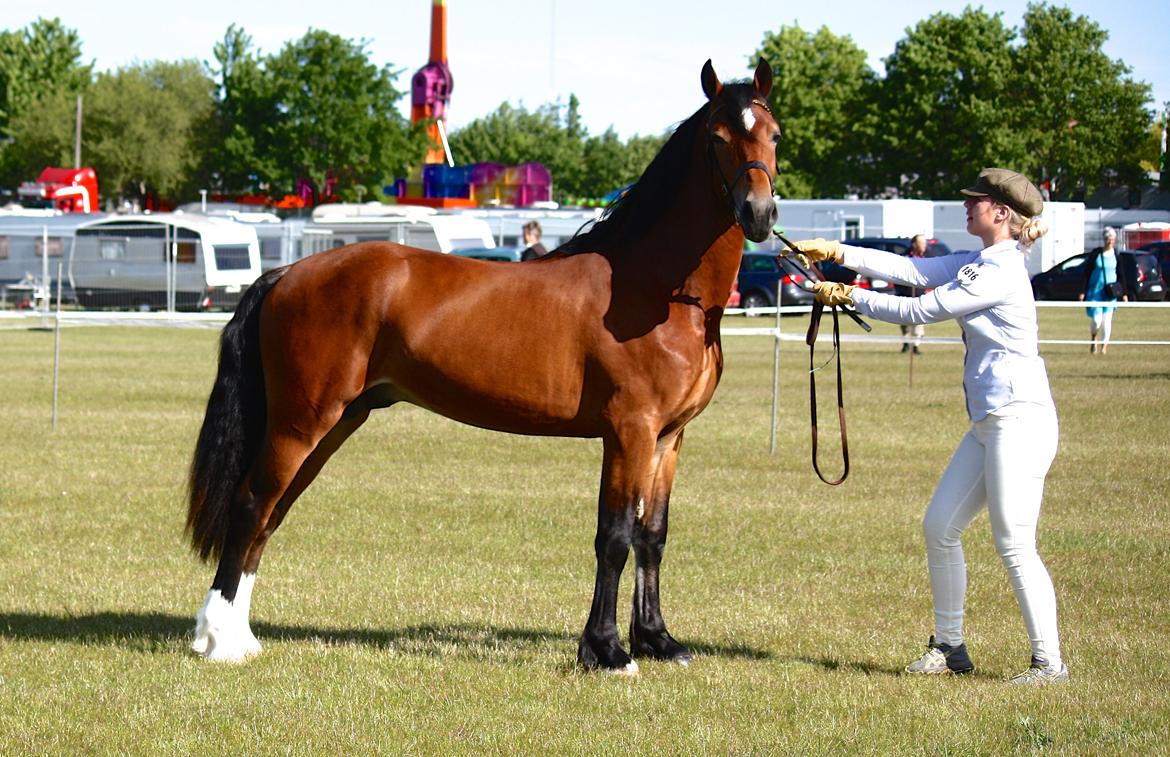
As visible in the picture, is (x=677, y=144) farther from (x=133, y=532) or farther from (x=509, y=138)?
(x=509, y=138)

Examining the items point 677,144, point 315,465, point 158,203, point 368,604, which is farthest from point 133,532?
point 158,203

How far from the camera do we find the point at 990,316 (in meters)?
5.73

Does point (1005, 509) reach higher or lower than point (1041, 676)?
higher

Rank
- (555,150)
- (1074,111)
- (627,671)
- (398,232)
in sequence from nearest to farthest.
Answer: (627,671)
(398,232)
(1074,111)
(555,150)

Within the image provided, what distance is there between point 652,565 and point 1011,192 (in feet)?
7.80

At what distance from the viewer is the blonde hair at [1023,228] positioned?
573 cm

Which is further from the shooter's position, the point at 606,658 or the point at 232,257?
the point at 232,257

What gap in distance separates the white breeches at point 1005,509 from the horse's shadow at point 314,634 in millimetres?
990

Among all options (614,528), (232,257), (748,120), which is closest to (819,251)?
(748,120)

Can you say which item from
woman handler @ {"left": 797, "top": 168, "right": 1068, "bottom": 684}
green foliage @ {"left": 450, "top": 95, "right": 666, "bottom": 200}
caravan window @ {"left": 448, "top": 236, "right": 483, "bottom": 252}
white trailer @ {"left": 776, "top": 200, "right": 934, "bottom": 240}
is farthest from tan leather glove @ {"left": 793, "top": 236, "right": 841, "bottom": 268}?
green foliage @ {"left": 450, "top": 95, "right": 666, "bottom": 200}

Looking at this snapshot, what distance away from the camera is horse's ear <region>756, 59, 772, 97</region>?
19.2ft

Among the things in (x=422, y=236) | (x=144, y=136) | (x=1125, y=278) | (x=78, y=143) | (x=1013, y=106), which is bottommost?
(x=1125, y=278)

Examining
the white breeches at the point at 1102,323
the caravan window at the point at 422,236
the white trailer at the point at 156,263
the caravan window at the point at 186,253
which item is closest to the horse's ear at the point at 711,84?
the white breeches at the point at 1102,323

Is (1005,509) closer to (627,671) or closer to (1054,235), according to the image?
(627,671)
